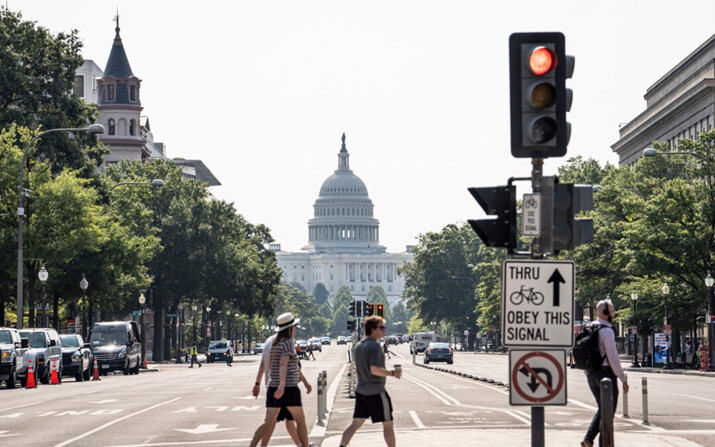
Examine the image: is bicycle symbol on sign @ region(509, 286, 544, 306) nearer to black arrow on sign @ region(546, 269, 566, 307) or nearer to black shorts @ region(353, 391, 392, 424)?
black arrow on sign @ region(546, 269, 566, 307)

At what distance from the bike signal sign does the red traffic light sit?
1.69 meters

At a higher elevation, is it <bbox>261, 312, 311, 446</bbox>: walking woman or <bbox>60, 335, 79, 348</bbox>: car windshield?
<bbox>261, 312, 311, 446</bbox>: walking woman

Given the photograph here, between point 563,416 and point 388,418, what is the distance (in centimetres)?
1154

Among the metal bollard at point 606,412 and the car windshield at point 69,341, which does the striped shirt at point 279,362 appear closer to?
the metal bollard at point 606,412

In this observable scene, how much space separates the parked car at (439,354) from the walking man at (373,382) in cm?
7125

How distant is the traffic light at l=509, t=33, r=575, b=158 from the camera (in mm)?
11938

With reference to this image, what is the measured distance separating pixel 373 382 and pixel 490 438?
16.4 feet

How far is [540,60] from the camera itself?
39.3 feet

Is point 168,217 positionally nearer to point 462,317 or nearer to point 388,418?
point 462,317

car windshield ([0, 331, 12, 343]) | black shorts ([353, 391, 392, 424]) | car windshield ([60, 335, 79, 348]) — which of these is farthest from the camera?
car windshield ([60, 335, 79, 348])

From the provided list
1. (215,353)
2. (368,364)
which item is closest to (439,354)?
(215,353)

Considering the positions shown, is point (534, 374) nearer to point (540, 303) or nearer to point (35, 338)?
point (540, 303)

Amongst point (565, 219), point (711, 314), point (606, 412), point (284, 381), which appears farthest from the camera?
point (711, 314)

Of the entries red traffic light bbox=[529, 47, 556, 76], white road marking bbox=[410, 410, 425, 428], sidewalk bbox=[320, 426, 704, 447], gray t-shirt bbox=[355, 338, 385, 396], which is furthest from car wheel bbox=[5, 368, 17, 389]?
red traffic light bbox=[529, 47, 556, 76]
